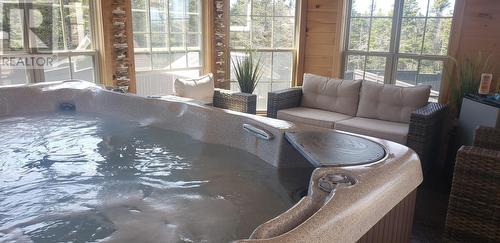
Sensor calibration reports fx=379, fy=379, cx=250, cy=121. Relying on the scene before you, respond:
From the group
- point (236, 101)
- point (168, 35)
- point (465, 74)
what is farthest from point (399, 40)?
point (168, 35)

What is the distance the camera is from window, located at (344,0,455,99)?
13.4 feet

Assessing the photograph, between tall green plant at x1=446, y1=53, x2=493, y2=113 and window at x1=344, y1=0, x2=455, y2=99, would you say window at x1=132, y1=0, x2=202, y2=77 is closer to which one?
window at x1=344, y1=0, x2=455, y2=99

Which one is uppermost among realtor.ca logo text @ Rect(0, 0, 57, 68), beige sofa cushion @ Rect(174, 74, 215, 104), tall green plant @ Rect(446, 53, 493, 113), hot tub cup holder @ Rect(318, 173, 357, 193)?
realtor.ca logo text @ Rect(0, 0, 57, 68)

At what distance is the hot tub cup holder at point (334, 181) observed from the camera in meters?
1.34

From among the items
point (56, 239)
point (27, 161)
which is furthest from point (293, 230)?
point (27, 161)

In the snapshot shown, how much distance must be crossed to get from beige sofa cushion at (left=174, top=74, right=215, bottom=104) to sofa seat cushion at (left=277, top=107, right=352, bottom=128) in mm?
816

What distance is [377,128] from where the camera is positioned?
3.21 meters

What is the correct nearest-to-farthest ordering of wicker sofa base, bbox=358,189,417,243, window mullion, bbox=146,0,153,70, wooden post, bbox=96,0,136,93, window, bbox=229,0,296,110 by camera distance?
1. wicker sofa base, bbox=358,189,417,243
2. wooden post, bbox=96,0,136,93
3. window mullion, bbox=146,0,153,70
4. window, bbox=229,0,296,110

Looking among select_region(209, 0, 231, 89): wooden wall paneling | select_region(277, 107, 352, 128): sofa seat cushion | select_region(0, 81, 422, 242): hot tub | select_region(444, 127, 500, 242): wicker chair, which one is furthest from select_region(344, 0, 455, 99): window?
select_region(0, 81, 422, 242): hot tub

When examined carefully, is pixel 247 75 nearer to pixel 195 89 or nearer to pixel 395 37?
pixel 195 89

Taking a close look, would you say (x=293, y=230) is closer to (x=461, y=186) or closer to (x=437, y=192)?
(x=461, y=186)

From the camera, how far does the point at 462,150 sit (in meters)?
1.97

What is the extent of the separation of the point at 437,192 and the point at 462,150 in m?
1.00

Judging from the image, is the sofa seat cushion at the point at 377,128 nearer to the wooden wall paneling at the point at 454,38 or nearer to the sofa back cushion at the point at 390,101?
the sofa back cushion at the point at 390,101
